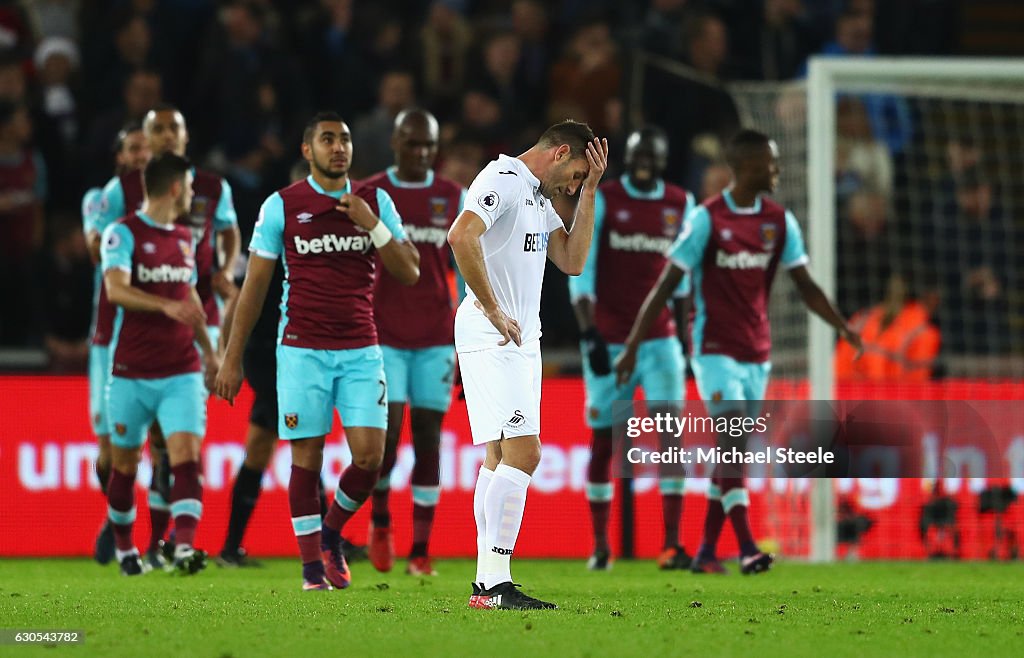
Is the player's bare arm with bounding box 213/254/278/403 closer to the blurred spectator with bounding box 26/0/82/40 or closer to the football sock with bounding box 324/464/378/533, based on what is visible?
the football sock with bounding box 324/464/378/533

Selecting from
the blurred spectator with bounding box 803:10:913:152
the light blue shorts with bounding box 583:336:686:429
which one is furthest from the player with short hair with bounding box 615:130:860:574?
the blurred spectator with bounding box 803:10:913:152

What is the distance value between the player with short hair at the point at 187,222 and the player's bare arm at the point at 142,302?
0.76m

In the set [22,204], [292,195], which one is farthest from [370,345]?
[22,204]

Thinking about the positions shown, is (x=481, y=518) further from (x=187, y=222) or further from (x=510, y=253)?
(x=187, y=222)

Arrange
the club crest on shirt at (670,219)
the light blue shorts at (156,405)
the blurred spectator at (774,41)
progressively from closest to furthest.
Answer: the light blue shorts at (156,405) < the club crest on shirt at (670,219) < the blurred spectator at (774,41)

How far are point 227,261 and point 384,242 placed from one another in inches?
90.9

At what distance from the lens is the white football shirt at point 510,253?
7375 millimetres

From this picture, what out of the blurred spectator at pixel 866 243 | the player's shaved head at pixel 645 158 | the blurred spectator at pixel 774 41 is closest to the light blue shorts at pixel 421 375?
the player's shaved head at pixel 645 158

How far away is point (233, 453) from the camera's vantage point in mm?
12117

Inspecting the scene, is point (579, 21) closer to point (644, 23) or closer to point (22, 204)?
point (644, 23)

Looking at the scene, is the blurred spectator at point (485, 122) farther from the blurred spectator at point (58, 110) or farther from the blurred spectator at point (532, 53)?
the blurred spectator at point (58, 110)

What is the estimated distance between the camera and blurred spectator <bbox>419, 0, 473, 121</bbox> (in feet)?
54.1

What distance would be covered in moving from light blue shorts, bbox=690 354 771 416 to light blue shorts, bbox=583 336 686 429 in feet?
1.18

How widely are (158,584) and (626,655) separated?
150 inches
